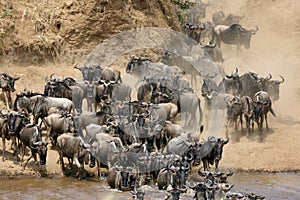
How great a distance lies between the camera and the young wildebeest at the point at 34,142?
2405 cm

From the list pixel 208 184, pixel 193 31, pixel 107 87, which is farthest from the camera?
pixel 193 31

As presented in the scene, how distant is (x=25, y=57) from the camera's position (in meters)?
34.9

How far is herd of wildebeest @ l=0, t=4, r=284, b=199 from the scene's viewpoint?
22.6 m

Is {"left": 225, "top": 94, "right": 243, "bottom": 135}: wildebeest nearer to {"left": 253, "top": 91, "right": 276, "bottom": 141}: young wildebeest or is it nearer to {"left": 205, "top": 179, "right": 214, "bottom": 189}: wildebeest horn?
{"left": 253, "top": 91, "right": 276, "bottom": 141}: young wildebeest

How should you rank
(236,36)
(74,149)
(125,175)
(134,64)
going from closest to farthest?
(125,175) → (74,149) → (134,64) → (236,36)

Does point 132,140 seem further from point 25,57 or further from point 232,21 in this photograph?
point 232,21

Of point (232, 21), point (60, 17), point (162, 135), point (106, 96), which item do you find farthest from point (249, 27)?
point (162, 135)

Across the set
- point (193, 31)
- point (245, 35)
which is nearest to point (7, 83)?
point (193, 31)

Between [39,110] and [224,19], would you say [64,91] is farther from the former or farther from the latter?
[224,19]

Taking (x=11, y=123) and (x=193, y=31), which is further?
(x=193, y=31)

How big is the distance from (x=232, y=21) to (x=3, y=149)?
91.6 ft

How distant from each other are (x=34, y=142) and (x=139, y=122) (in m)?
3.86

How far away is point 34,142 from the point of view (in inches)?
957

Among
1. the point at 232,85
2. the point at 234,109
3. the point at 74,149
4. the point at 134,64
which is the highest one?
the point at 134,64
